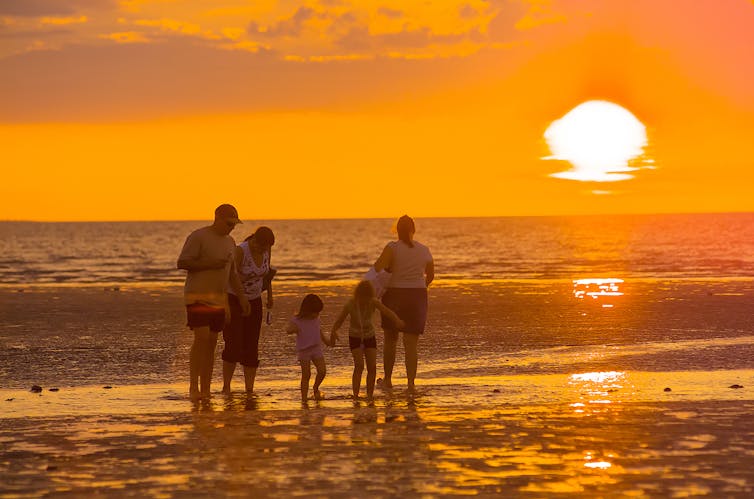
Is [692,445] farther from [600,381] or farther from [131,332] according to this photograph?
[131,332]

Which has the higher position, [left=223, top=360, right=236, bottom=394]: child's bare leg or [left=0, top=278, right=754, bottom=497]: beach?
[left=223, top=360, right=236, bottom=394]: child's bare leg

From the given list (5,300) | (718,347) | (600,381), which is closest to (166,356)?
(600,381)

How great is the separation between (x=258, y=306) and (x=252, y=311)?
10 cm

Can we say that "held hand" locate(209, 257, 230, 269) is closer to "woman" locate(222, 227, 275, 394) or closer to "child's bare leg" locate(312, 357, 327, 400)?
"woman" locate(222, 227, 275, 394)

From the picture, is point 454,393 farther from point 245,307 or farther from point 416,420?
point 245,307

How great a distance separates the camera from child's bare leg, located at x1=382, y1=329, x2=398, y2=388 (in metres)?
12.9

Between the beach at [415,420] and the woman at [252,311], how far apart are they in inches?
18.9

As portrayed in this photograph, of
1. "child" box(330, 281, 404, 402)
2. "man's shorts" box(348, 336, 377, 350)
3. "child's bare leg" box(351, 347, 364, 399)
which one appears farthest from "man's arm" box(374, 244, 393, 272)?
"child's bare leg" box(351, 347, 364, 399)

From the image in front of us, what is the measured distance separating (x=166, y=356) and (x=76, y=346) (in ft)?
6.84

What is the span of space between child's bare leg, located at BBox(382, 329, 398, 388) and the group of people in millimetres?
11

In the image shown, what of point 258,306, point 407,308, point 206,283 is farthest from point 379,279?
point 206,283

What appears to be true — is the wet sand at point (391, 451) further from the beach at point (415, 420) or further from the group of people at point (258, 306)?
the group of people at point (258, 306)

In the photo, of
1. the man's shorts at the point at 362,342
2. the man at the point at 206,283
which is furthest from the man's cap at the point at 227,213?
the man's shorts at the point at 362,342

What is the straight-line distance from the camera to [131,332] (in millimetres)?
20484
